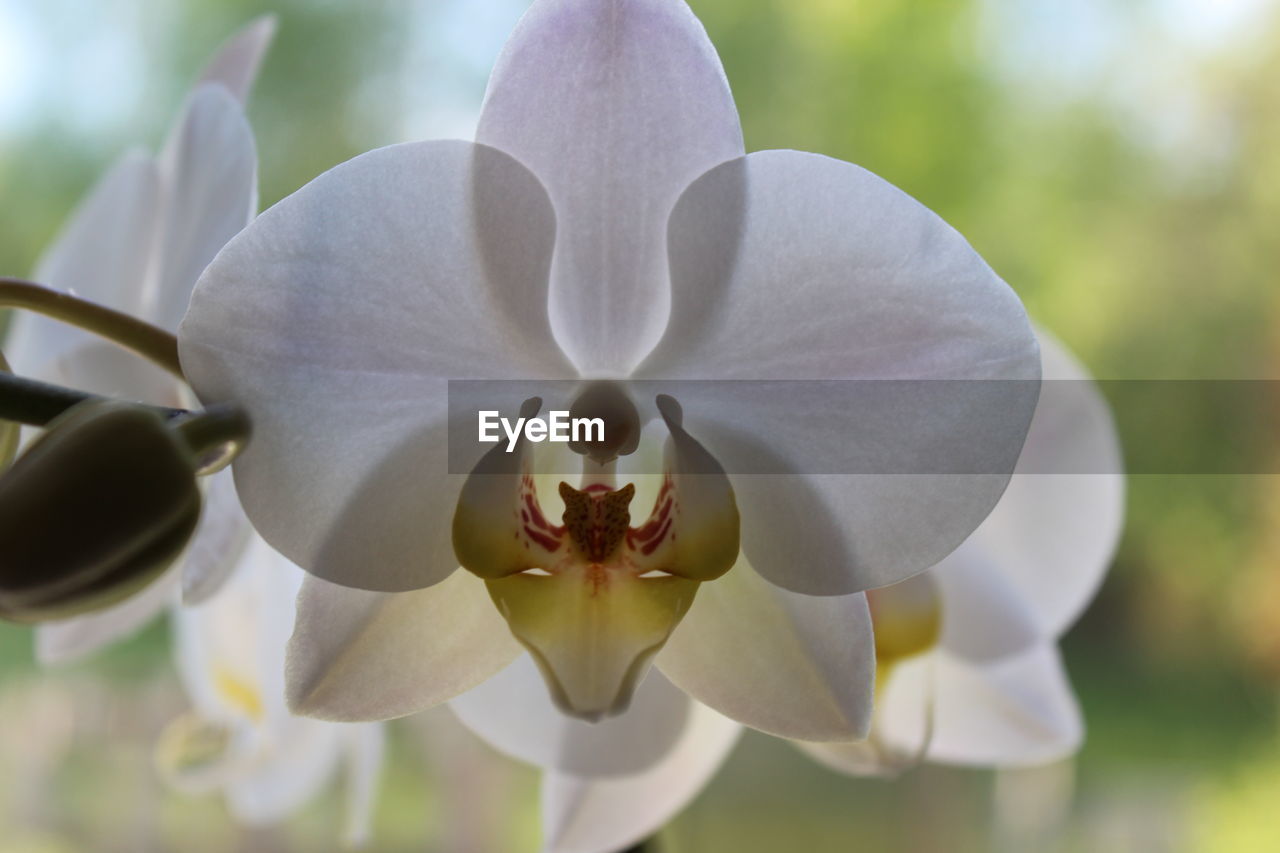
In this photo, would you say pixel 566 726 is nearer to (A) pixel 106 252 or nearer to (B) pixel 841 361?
(B) pixel 841 361

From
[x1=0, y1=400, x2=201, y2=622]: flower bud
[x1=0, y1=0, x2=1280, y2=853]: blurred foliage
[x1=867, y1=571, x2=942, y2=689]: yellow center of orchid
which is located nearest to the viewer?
[x1=0, y1=400, x2=201, y2=622]: flower bud

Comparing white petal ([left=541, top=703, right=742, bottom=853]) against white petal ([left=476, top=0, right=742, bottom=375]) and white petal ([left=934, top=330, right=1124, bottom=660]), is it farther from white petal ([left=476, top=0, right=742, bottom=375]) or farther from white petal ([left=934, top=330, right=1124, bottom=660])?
white petal ([left=476, top=0, right=742, bottom=375])

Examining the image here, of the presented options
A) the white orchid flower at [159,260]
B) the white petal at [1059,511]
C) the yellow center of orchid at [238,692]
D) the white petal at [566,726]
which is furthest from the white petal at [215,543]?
the white petal at [1059,511]

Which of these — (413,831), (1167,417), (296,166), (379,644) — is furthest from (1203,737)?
(379,644)

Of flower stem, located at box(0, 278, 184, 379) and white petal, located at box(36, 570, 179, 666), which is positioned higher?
flower stem, located at box(0, 278, 184, 379)

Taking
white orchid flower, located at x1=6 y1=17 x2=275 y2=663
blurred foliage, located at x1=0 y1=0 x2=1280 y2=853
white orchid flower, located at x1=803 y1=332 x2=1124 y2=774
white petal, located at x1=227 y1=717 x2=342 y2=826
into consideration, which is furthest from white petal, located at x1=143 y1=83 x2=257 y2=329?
blurred foliage, located at x1=0 y1=0 x2=1280 y2=853

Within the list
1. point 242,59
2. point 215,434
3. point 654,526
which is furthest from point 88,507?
point 242,59

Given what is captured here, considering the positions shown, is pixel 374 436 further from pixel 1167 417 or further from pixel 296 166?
pixel 1167 417

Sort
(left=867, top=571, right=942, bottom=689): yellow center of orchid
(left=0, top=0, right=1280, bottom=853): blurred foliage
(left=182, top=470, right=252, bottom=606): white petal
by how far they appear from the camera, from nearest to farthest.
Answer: (left=182, top=470, right=252, bottom=606): white petal → (left=867, top=571, right=942, bottom=689): yellow center of orchid → (left=0, top=0, right=1280, bottom=853): blurred foliage
